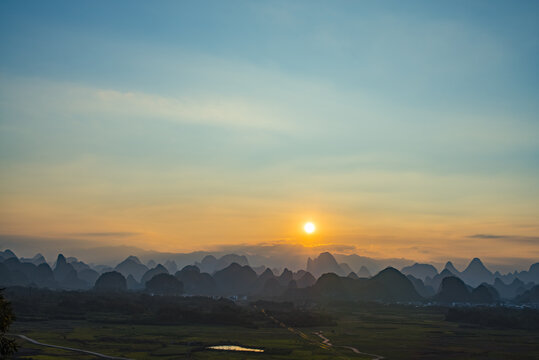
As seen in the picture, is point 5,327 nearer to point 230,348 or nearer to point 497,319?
point 230,348

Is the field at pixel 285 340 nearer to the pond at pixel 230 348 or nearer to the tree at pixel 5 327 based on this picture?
the pond at pixel 230 348

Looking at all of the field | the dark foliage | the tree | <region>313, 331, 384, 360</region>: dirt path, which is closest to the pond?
the field

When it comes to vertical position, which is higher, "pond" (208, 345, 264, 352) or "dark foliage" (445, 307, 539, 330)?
"dark foliage" (445, 307, 539, 330)

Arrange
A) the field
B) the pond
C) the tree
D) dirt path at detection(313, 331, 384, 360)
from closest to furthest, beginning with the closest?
the tree, dirt path at detection(313, 331, 384, 360), the field, the pond

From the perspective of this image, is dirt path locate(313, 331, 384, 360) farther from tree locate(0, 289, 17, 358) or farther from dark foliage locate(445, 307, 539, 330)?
tree locate(0, 289, 17, 358)

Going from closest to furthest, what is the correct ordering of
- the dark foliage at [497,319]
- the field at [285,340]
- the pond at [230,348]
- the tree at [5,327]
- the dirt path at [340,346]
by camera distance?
the tree at [5,327] < the dirt path at [340,346] < the field at [285,340] < the pond at [230,348] < the dark foliage at [497,319]

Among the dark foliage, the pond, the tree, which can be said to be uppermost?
the tree

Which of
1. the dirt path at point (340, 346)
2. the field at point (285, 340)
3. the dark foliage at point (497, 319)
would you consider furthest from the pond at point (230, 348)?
the dark foliage at point (497, 319)

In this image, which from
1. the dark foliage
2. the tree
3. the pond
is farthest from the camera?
the dark foliage

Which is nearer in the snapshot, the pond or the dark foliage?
the pond
